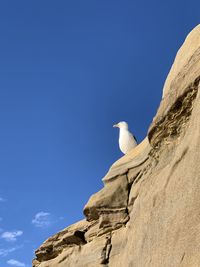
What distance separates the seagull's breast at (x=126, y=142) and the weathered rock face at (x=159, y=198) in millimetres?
2418

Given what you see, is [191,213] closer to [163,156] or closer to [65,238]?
[163,156]

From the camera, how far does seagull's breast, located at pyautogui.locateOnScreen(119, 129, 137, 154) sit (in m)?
11.6

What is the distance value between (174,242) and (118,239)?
253cm

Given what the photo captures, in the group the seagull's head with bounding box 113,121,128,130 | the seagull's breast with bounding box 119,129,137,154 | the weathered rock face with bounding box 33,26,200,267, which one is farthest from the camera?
the seagull's head with bounding box 113,121,128,130

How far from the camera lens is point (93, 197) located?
29.6ft

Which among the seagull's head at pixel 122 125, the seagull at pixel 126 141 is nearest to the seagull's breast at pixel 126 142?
the seagull at pixel 126 141

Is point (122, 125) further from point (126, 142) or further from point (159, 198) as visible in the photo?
point (159, 198)

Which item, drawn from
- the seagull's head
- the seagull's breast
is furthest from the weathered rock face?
the seagull's head

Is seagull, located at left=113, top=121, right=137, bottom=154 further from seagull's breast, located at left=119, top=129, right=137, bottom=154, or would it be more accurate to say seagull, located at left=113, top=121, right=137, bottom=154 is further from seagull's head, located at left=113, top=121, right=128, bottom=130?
seagull's head, located at left=113, top=121, right=128, bottom=130

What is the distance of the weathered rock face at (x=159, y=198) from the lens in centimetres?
566

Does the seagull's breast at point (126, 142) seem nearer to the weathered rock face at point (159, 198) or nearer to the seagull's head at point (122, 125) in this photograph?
the seagull's head at point (122, 125)

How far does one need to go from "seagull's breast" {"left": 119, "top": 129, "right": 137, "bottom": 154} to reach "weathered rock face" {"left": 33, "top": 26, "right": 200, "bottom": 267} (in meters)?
2.42

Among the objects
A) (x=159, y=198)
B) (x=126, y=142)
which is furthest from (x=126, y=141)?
(x=159, y=198)

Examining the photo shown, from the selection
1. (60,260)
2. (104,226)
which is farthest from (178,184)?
(60,260)
